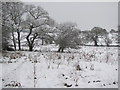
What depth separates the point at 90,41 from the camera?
182ft

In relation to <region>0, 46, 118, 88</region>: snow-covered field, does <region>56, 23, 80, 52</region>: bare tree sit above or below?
above

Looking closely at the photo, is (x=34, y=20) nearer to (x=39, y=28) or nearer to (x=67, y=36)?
(x=39, y=28)

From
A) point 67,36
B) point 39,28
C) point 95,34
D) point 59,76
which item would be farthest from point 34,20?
point 95,34

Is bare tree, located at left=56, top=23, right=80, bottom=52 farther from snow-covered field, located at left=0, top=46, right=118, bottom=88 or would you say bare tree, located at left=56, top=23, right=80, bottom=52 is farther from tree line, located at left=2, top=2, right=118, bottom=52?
snow-covered field, located at left=0, top=46, right=118, bottom=88

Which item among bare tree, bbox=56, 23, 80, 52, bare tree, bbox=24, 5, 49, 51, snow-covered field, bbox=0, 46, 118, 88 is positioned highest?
bare tree, bbox=24, 5, 49, 51

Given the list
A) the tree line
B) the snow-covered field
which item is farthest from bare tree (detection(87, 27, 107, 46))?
the snow-covered field

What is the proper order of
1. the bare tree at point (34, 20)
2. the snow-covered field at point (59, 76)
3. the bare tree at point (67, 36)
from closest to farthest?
the snow-covered field at point (59, 76), the bare tree at point (67, 36), the bare tree at point (34, 20)

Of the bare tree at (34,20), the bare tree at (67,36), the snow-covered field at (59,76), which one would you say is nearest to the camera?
the snow-covered field at (59,76)

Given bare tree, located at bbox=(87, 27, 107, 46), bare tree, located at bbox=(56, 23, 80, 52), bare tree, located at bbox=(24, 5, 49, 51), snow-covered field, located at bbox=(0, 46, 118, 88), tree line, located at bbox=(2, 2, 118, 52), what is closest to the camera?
snow-covered field, located at bbox=(0, 46, 118, 88)

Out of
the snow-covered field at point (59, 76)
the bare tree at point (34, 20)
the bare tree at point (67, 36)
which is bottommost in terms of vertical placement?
the snow-covered field at point (59, 76)

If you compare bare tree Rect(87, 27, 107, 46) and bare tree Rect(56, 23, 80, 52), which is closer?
bare tree Rect(56, 23, 80, 52)

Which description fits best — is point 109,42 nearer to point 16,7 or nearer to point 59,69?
point 16,7

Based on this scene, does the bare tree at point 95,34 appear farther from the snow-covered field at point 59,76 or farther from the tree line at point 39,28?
the snow-covered field at point 59,76

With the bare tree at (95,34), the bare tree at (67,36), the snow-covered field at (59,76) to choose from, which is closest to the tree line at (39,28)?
the bare tree at (67,36)
